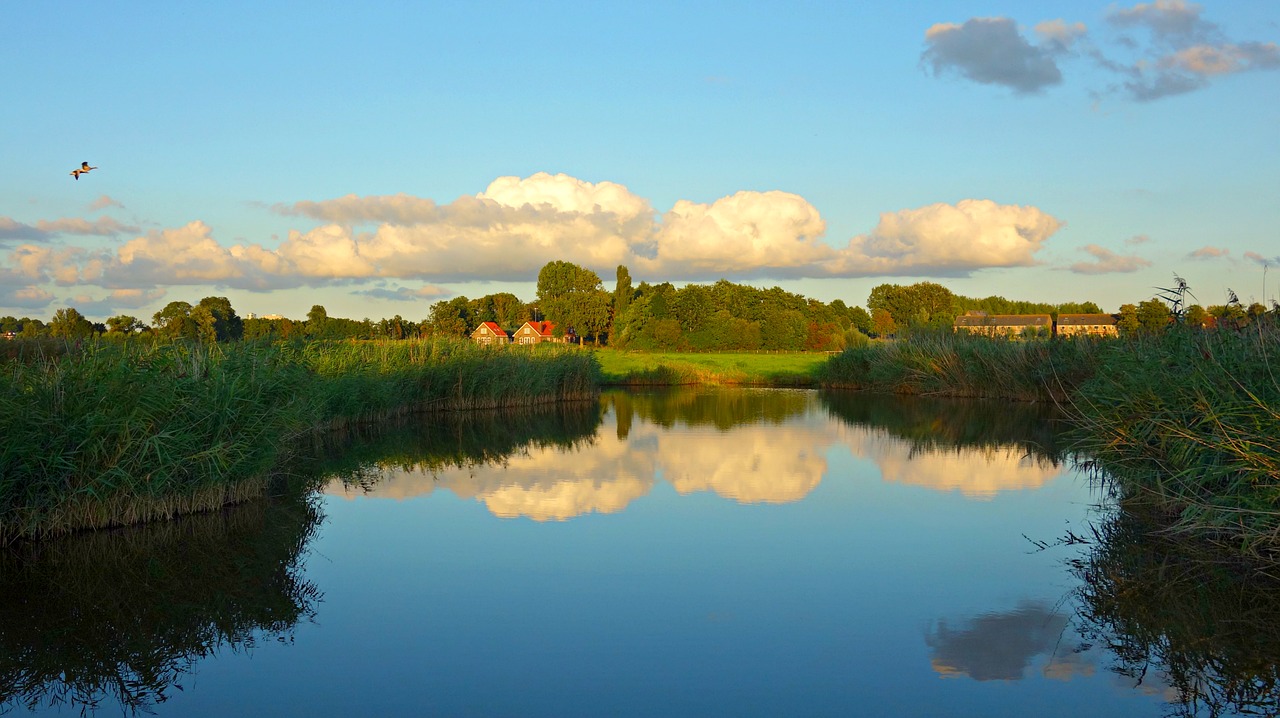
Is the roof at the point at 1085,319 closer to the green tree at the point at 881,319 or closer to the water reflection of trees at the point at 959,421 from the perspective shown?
the green tree at the point at 881,319

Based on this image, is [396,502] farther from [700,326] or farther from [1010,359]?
[700,326]

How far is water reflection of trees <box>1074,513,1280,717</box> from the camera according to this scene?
4.92 metres

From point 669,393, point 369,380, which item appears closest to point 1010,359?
point 669,393

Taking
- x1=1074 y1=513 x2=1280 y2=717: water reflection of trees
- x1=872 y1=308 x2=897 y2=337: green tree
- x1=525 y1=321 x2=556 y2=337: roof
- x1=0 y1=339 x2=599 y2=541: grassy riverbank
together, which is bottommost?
x1=1074 y1=513 x2=1280 y2=717: water reflection of trees

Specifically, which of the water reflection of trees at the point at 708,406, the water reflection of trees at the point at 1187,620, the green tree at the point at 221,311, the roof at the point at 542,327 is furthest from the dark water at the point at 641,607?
the roof at the point at 542,327

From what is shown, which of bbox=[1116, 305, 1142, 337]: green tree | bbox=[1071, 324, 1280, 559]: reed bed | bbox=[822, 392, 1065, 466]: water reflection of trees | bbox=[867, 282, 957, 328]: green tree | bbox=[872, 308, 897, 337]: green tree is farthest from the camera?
bbox=[867, 282, 957, 328]: green tree

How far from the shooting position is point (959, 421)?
20.7m

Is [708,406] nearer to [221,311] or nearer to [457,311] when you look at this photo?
[221,311]

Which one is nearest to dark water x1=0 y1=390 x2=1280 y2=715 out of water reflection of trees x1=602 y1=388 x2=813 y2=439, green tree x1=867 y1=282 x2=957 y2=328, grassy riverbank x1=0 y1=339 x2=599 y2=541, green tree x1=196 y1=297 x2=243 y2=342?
grassy riverbank x1=0 y1=339 x2=599 y2=541

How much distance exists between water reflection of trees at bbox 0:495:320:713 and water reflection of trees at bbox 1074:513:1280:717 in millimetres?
5206

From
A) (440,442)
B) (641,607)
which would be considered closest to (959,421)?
(440,442)

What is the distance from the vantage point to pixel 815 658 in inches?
214

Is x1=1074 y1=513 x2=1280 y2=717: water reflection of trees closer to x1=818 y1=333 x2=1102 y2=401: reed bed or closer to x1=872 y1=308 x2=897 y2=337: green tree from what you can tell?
x1=818 y1=333 x2=1102 y2=401: reed bed

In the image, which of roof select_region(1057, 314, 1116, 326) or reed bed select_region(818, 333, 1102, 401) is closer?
reed bed select_region(818, 333, 1102, 401)
